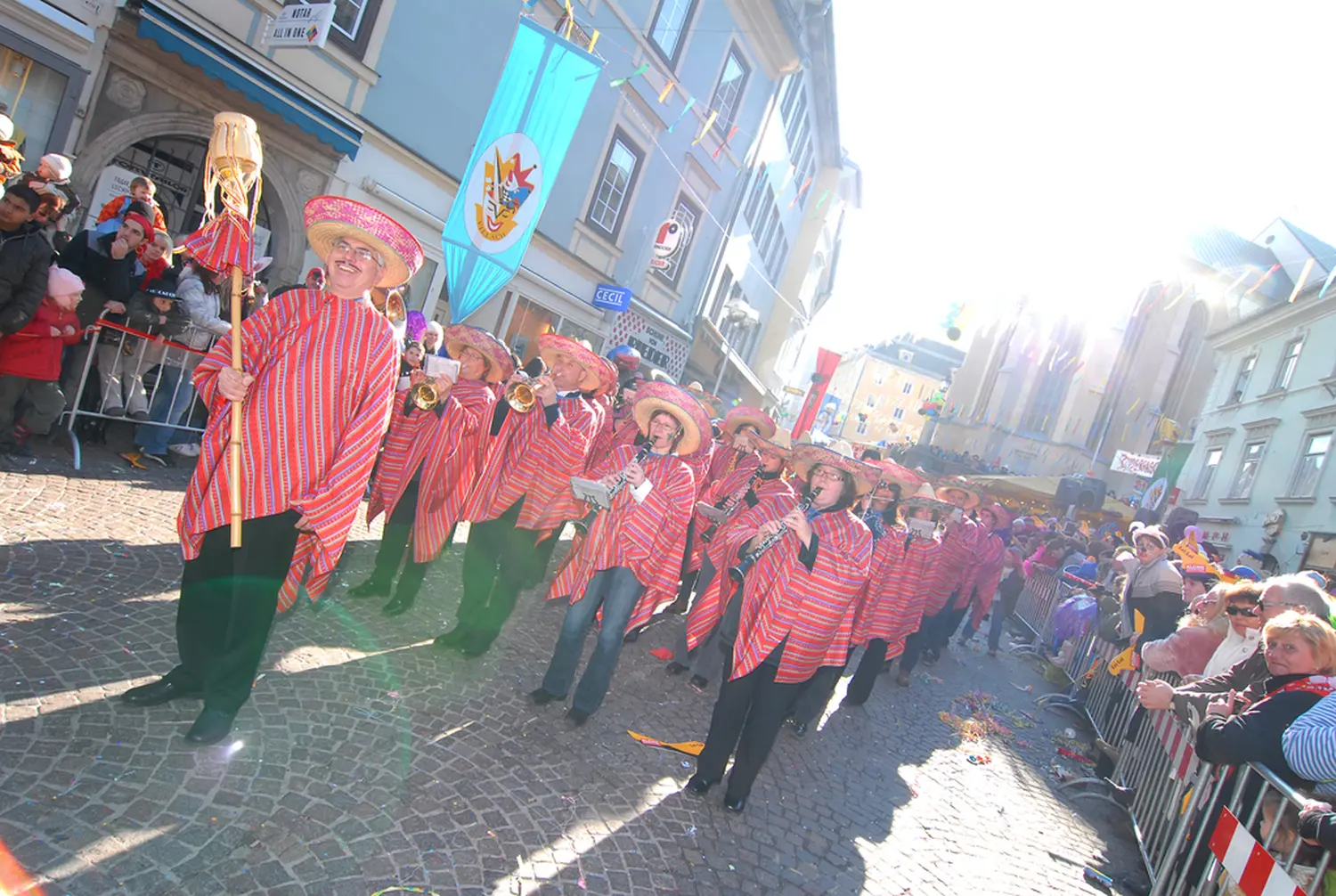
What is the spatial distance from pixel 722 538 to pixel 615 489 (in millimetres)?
1831

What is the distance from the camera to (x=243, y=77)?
8164 millimetres

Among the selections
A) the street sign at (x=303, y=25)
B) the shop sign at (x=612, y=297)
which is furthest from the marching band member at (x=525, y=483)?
the shop sign at (x=612, y=297)

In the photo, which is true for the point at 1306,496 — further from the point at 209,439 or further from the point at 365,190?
the point at 209,439

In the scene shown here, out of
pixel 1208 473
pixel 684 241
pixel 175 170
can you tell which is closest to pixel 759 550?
pixel 175 170

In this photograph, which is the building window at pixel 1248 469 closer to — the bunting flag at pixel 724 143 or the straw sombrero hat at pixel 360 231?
the bunting flag at pixel 724 143

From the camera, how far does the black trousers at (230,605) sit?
10.4 ft

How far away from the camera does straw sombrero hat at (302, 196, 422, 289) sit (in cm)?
319

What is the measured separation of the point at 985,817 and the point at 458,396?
177 inches

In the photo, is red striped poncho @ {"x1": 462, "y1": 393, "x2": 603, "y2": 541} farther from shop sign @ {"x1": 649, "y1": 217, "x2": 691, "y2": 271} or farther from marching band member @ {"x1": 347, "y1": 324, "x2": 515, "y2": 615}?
shop sign @ {"x1": 649, "y1": 217, "x2": 691, "y2": 271}

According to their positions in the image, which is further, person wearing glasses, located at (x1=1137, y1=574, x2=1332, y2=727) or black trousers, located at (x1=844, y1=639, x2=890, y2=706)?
black trousers, located at (x1=844, y1=639, x2=890, y2=706)

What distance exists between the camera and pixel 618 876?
3.21 meters

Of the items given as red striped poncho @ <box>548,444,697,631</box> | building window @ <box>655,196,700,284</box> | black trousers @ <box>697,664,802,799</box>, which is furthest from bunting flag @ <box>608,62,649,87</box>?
black trousers @ <box>697,664,802,799</box>

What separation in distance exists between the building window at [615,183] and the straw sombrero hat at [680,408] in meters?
11.3

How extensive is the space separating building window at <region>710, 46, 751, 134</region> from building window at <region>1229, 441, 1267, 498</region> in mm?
16128
